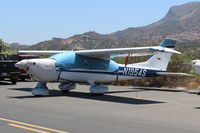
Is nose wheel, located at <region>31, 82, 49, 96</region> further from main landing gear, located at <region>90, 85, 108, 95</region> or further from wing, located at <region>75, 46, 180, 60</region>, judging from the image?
wing, located at <region>75, 46, 180, 60</region>

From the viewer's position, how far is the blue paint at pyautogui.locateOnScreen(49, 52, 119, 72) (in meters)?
16.8

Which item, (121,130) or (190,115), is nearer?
(121,130)

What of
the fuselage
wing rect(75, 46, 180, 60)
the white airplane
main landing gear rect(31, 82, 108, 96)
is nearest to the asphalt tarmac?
wing rect(75, 46, 180, 60)

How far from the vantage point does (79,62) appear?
1722cm

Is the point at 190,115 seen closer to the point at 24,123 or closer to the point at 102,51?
the point at 24,123

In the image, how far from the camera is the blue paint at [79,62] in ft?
55.1

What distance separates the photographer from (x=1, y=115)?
390 inches

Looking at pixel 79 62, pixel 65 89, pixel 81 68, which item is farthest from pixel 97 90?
pixel 65 89

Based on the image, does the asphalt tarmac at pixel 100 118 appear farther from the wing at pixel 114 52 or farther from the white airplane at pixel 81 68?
the white airplane at pixel 81 68

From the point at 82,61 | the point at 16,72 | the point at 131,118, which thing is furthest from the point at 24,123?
the point at 16,72

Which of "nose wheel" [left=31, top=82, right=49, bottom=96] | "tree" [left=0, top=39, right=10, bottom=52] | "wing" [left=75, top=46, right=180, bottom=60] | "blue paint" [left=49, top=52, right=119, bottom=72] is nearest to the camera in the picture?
"wing" [left=75, top=46, right=180, bottom=60]

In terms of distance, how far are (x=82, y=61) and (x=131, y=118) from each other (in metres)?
7.79

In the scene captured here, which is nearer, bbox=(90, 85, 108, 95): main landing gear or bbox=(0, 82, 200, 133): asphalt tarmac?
bbox=(0, 82, 200, 133): asphalt tarmac

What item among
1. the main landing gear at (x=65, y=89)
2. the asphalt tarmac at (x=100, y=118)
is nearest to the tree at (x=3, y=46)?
the main landing gear at (x=65, y=89)
